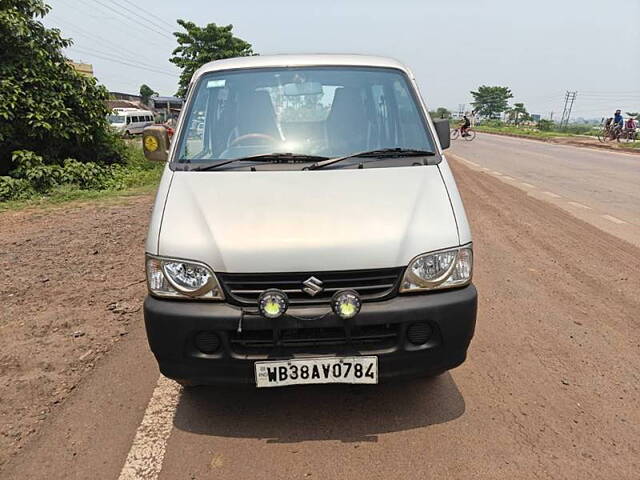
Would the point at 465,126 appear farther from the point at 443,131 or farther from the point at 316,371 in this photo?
the point at 316,371

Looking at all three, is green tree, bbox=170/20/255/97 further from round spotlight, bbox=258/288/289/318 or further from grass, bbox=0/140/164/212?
round spotlight, bbox=258/288/289/318

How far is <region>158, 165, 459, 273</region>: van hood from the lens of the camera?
2.27 meters

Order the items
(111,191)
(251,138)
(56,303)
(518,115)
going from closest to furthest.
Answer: (251,138)
(56,303)
(111,191)
(518,115)

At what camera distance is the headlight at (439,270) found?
2340mm

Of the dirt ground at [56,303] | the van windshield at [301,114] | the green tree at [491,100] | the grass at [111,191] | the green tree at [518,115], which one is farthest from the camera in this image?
the green tree at [491,100]

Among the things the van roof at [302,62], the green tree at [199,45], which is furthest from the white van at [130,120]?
the van roof at [302,62]

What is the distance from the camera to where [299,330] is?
235 centimetres

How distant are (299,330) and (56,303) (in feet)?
9.41

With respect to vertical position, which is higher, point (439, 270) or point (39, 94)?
point (39, 94)

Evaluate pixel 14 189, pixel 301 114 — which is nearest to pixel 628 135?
pixel 14 189

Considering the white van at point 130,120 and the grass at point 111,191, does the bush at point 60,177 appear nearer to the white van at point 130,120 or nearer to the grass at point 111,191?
the grass at point 111,191

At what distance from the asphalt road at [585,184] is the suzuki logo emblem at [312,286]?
5338mm

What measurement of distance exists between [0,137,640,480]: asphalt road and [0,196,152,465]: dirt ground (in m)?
0.19

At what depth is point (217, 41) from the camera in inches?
1437
